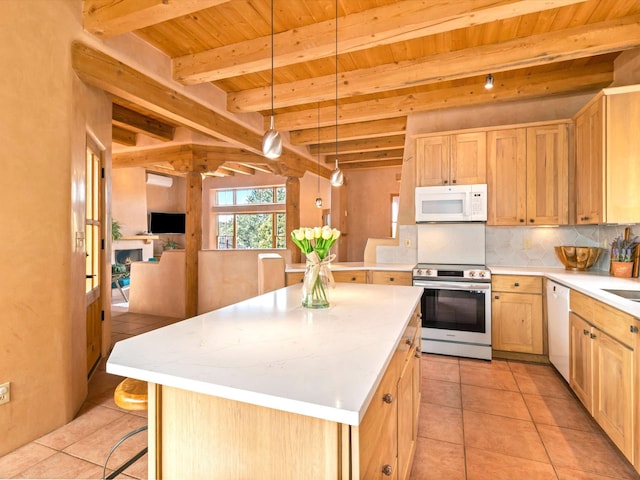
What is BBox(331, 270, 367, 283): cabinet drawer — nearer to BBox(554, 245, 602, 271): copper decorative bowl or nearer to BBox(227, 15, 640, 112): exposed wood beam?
BBox(227, 15, 640, 112): exposed wood beam

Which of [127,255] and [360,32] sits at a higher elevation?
[360,32]

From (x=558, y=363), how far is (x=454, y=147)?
7.79ft

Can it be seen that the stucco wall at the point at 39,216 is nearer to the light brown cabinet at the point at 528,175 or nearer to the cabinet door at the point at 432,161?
the cabinet door at the point at 432,161

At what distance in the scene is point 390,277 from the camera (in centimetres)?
387

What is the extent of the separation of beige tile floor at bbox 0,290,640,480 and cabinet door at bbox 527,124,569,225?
5.21 feet

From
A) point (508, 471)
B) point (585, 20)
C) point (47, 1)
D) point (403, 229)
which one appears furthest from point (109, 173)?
point (585, 20)

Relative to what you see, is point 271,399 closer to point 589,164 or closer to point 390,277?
point 390,277

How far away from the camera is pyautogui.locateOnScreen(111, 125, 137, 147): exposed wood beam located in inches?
211

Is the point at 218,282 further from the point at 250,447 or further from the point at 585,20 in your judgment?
the point at 585,20

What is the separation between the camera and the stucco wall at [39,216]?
77.7 inches

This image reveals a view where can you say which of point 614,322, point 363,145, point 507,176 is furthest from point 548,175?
point 363,145

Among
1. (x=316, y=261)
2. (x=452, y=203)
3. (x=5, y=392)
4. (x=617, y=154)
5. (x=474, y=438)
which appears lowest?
(x=474, y=438)

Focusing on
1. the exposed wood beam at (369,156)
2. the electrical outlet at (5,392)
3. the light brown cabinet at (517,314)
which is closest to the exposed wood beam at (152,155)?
the exposed wood beam at (369,156)

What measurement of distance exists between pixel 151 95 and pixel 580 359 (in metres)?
4.13
